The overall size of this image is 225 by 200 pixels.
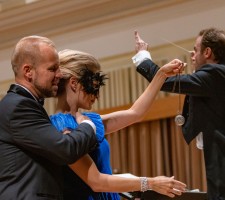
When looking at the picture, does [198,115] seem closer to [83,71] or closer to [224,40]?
[224,40]

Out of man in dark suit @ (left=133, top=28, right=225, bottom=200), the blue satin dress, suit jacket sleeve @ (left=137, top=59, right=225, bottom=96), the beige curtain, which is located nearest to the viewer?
the blue satin dress

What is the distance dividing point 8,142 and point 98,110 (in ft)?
13.9

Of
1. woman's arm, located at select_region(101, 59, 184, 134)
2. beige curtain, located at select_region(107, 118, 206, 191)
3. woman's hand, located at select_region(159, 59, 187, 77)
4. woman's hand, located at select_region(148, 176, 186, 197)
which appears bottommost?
beige curtain, located at select_region(107, 118, 206, 191)

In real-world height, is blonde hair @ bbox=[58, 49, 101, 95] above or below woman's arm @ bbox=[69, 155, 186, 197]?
above

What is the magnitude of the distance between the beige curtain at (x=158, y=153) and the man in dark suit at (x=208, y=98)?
2730mm

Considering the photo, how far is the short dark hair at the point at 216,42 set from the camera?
3240mm

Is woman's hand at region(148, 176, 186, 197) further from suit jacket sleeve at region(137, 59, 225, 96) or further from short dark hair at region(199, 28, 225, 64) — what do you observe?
short dark hair at region(199, 28, 225, 64)

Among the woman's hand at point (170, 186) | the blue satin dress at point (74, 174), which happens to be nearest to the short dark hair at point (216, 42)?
the blue satin dress at point (74, 174)

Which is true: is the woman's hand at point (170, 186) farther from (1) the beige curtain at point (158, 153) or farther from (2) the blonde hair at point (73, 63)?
(1) the beige curtain at point (158, 153)

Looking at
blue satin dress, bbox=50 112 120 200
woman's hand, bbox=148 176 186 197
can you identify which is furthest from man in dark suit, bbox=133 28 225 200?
blue satin dress, bbox=50 112 120 200

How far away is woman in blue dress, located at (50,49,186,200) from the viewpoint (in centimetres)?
254

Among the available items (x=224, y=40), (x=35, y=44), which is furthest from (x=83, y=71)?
(x=224, y=40)

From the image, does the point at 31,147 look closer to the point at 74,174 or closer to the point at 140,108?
the point at 74,174

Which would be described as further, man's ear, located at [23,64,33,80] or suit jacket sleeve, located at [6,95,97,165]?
man's ear, located at [23,64,33,80]
